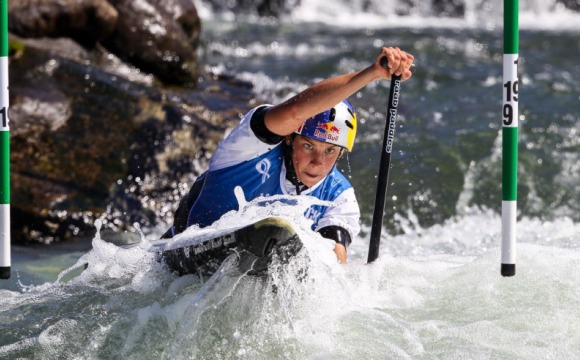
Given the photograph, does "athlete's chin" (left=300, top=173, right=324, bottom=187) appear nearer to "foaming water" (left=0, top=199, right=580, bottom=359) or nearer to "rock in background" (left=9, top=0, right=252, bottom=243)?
"foaming water" (left=0, top=199, right=580, bottom=359)

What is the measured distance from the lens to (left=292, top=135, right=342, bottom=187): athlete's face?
574cm

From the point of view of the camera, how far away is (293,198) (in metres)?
5.55

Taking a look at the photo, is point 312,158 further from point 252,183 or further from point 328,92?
point 328,92

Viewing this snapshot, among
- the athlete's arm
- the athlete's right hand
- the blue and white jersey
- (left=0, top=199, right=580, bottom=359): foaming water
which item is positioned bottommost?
(left=0, top=199, right=580, bottom=359): foaming water

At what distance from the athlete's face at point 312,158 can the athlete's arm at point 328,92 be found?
0.60ft

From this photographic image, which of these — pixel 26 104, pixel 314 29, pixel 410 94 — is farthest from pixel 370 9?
pixel 26 104

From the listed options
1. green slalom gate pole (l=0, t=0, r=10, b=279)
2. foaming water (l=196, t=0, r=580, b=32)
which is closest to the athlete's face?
green slalom gate pole (l=0, t=0, r=10, b=279)

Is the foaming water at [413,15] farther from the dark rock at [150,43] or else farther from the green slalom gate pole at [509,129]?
the green slalom gate pole at [509,129]

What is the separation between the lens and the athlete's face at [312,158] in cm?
574

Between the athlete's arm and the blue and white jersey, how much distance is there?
0.24 metres

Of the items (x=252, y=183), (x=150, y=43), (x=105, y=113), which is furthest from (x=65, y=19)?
(x=252, y=183)

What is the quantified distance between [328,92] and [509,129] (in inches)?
38.2

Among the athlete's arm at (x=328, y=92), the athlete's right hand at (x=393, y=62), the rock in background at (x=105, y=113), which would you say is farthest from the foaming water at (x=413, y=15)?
the athlete's right hand at (x=393, y=62)

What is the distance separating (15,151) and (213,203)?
3.75 metres
